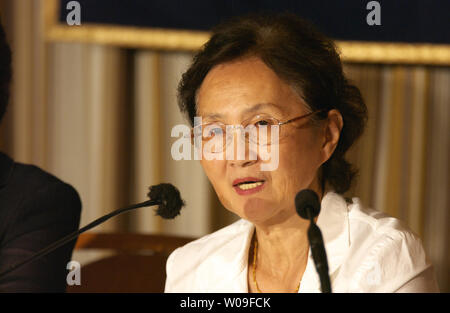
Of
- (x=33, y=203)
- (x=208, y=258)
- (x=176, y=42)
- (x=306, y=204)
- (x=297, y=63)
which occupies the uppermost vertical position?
(x=176, y=42)

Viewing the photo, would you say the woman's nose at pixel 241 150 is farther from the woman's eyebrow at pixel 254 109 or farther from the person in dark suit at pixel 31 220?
the person in dark suit at pixel 31 220

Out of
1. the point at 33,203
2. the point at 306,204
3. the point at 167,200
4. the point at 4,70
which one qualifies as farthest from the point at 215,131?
the point at 4,70

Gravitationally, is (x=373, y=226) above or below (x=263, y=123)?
below

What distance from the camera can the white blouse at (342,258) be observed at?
979 mm

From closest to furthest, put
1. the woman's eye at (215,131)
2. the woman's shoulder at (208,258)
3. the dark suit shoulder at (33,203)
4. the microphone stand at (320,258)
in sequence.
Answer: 1. the microphone stand at (320,258)
2. the woman's eye at (215,131)
3. the woman's shoulder at (208,258)
4. the dark suit shoulder at (33,203)

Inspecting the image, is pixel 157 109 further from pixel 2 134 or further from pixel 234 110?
pixel 234 110

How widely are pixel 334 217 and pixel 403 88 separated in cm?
93

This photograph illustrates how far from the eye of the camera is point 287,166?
1.06 m

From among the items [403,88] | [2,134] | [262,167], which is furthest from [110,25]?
[262,167]

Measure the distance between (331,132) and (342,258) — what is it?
0.26 m

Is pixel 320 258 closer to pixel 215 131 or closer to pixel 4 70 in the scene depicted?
pixel 215 131

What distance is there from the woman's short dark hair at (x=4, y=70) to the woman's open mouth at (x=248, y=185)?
0.78 meters

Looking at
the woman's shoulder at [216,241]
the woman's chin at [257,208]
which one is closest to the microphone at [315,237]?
the woman's chin at [257,208]

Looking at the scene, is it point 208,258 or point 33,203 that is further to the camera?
point 33,203
